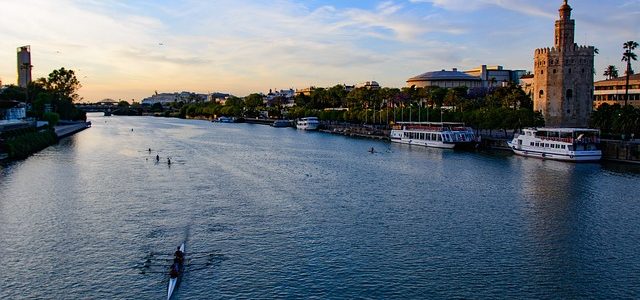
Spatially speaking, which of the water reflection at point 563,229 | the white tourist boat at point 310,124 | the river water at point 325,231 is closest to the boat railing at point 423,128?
the river water at point 325,231

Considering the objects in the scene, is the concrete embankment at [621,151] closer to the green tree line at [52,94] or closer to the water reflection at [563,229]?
the water reflection at [563,229]

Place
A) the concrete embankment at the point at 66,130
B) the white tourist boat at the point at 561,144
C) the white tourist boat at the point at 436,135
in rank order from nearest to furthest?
the white tourist boat at the point at 561,144
the white tourist boat at the point at 436,135
the concrete embankment at the point at 66,130

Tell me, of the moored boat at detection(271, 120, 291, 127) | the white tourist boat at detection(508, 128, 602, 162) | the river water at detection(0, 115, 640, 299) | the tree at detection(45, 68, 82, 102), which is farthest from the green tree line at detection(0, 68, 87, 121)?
the white tourist boat at detection(508, 128, 602, 162)

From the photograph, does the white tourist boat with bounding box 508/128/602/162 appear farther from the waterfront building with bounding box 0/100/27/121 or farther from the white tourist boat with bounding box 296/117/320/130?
the white tourist boat with bounding box 296/117/320/130

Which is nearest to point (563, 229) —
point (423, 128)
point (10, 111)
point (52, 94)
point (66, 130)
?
point (423, 128)

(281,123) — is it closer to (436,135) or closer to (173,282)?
(436,135)
